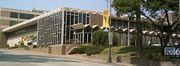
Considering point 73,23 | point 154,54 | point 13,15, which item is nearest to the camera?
point 154,54

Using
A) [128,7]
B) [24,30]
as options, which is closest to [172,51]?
[128,7]

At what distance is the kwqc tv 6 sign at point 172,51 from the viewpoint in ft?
124

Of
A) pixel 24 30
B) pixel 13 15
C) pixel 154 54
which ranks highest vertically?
pixel 13 15

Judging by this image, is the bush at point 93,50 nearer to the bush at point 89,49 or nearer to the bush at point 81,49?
the bush at point 89,49

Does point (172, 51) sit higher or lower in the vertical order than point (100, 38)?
lower

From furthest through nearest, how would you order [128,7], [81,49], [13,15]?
1. [13,15]
2. [81,49]
3. [128,7]

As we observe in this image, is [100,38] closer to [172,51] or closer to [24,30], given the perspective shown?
[172,51]

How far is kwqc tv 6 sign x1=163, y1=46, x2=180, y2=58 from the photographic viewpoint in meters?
37.9

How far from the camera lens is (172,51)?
38.3 metres

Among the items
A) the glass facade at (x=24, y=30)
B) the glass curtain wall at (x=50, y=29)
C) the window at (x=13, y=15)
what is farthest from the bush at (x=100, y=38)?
the window at (x=13, y=15)

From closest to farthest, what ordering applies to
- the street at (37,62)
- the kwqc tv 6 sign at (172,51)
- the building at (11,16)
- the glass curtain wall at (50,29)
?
the street at (37,62) < the kwqc tv 6 sign at (172,51) < the glass curtain wall at (50,29) < the building at (11,16)

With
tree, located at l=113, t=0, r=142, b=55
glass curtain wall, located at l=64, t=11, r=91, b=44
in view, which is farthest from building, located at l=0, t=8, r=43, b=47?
tree, located at l=113, t=0, r=142, b=55

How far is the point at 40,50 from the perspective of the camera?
210 ft

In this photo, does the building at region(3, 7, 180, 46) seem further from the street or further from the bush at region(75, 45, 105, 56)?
the street
